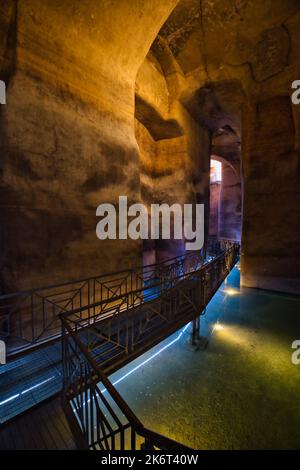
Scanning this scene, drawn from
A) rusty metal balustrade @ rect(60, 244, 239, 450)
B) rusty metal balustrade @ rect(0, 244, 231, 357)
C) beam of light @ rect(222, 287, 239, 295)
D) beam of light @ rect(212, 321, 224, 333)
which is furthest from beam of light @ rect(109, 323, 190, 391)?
beam of light @ rect(222, 287, 239, 295)

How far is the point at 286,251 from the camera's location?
9.57m

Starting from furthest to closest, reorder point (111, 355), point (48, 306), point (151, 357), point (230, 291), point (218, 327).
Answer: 1. point (230, 291)
2. point (218, 327)
3. point (151, 357)
4. point (48, 306)
5. point (111, 355)

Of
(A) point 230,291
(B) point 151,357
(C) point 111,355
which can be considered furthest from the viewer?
(A) point 230,291

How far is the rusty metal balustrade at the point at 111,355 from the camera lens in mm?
2000

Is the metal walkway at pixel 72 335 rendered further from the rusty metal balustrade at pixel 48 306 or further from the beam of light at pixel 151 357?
the beam of light at pixel 151 357

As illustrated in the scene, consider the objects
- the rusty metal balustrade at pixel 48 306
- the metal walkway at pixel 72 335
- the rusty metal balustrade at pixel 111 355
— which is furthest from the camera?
the rusty metal balustrade at pixel 48 306

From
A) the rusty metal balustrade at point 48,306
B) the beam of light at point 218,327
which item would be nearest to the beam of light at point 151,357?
the beam of light at point 218,327

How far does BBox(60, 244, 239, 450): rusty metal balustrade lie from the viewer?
2000 mm

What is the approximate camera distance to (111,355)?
156 inches

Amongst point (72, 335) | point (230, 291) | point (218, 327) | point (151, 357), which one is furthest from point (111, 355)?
point (230, 291)

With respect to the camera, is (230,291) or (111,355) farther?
(230,291)

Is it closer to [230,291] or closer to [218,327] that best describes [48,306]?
[218,327]

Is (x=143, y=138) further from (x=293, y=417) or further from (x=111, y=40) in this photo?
(x=293, y=417)

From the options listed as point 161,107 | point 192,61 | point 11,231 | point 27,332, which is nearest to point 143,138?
point 161,107
